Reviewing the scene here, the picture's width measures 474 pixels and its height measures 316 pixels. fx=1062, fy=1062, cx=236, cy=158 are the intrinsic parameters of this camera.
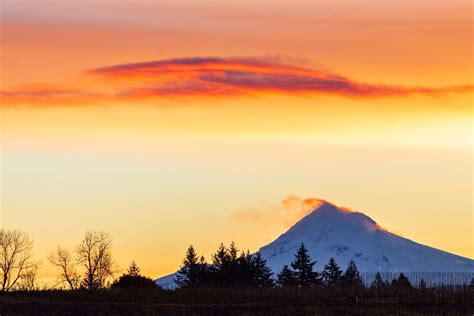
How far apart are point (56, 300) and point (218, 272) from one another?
97.8 ft

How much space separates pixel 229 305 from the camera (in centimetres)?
6831

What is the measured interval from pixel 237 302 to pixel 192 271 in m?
37.4

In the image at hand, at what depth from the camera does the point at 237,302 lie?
7038cm

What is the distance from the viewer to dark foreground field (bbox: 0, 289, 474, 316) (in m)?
66.0

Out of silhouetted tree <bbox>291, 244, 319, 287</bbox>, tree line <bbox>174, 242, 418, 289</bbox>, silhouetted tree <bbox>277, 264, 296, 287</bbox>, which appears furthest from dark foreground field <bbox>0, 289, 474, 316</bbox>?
silhouetted tree <bbox>291, 244, 319, 287</bbox>

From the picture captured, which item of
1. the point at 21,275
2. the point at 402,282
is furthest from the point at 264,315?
the point at 21,275

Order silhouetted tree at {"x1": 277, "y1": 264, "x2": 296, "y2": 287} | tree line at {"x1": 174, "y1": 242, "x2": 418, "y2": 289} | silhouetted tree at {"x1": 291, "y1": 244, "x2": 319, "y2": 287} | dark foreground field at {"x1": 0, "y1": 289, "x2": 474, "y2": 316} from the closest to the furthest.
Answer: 1. dark foreground field at {"x1": 0, "y1": 289, "x2": 474, "y2": 316}
2. tree line at {"x1": 174, "y1": 242, "x2": 418, "y2": 289}
3. silhouetted tree at {"x1": 277, "y1": 264, "x2": 296, "y2": 287}
4. silhouetted tree at {"x1": 291, "y1": 244, "x2": 319, "y2": 287}

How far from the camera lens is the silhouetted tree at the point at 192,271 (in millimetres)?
96887

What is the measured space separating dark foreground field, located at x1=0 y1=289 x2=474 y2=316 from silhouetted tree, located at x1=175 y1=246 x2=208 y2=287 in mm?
17136

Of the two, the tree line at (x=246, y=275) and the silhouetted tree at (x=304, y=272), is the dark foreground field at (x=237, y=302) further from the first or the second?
the silhouetted tree at (x=304, y=272)

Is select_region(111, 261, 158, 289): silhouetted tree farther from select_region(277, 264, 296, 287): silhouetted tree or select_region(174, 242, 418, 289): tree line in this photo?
select_region(277, 264, 296, 287): silhouetted tree

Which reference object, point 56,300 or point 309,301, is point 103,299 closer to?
point 56,300

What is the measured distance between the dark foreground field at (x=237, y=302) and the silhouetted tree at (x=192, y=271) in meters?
17.1

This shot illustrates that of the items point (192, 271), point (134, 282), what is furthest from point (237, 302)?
point (192, 271)
